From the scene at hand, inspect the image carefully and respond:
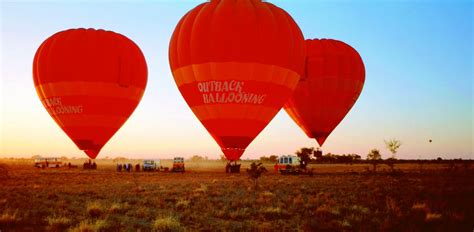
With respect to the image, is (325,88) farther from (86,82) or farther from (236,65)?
(86,82)

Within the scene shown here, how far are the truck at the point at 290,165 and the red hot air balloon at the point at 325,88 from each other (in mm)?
12247

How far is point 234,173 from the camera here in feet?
146

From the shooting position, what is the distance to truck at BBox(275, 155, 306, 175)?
4335 centimetres

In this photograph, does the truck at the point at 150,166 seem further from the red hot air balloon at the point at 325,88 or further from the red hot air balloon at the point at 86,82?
the red hot air balloon at the point at 325,88

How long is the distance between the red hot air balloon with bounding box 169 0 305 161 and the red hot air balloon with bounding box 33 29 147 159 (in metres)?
8.96

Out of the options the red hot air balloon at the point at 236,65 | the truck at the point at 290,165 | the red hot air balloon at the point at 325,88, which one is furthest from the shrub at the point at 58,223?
the truck at the point at 290,165

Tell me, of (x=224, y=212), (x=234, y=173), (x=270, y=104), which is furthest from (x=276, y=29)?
(x=234, y=173)

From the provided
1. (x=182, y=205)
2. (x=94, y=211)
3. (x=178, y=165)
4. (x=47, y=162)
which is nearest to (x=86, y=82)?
(x=182, y=205)

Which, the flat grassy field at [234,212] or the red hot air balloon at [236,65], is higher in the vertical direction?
the red hot air balloon at [236,65]

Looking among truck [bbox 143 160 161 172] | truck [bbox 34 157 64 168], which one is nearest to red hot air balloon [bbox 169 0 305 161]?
truck [bbox 143 160 161 172]

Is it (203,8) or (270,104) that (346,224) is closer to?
(270,104)

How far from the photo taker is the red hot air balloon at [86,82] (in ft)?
96.8

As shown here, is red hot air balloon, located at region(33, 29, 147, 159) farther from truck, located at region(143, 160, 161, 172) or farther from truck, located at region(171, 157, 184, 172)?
truck, located at region(143, 160, 161, 172)

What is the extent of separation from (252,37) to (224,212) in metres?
9.24
